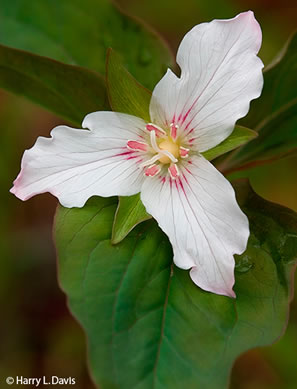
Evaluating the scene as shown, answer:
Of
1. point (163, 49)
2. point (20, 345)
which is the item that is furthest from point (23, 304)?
point (163, 49)

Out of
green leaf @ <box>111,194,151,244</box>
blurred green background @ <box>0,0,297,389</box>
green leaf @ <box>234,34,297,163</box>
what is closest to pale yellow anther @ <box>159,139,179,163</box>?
green leaf @ <box>111,194,151,244</box>

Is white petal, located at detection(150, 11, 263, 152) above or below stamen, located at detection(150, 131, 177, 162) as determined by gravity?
above

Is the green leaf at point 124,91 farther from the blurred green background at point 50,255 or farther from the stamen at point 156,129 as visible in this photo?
the blurred green background at point 50,255

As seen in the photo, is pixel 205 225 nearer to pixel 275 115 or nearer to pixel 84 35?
pixel 275 115

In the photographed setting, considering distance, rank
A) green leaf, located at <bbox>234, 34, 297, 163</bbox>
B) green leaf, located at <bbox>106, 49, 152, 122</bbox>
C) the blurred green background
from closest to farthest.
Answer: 1. green leaf, located at <bbox>106, 49, 152, 122</bbox>
2. green leaf, located at <bbox>234, 34, 297, 163</bbox>
3. the blurred green background

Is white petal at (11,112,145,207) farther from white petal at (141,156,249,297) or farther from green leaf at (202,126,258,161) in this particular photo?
green leaf at (202,126,258,161)
